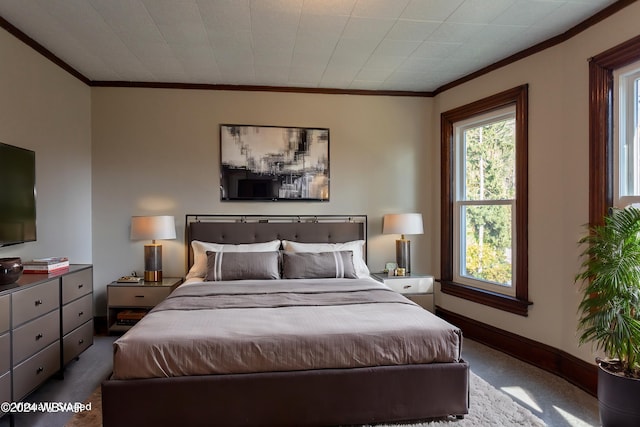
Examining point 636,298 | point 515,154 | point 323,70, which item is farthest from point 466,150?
point 636,298

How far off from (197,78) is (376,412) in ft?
12.0

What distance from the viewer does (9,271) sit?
256cm

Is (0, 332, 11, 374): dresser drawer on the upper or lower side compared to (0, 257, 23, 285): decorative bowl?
lower

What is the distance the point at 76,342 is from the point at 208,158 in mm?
2217

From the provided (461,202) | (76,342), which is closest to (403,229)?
(461,202)

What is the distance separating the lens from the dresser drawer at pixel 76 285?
313 centimetres

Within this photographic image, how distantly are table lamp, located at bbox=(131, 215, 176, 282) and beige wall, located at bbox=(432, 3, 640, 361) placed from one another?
345 cm

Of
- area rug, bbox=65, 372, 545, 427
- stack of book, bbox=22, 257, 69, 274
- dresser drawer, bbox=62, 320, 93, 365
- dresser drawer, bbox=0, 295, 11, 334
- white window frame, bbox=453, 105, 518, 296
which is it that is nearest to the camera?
dresser drawer, bbox=0, 295, 11, 334

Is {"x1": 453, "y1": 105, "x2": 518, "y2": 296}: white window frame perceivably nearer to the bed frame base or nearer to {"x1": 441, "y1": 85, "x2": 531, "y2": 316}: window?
{"x1": 441, "y1": 85, "x2": 531, "y2": 316}: window

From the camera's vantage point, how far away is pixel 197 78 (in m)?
4.31

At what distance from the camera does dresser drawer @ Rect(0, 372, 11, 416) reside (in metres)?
2.35

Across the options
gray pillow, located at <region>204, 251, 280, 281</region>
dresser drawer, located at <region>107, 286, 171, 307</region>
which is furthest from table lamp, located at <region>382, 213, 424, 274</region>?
dresser drawer, located at <region>107, 286, 171, 307</region>

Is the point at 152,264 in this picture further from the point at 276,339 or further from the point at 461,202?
the point at 461,202

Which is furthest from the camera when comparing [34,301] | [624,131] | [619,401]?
[624,131]
